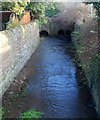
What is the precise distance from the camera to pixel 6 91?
319 inches

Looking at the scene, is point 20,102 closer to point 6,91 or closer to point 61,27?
point 6,91

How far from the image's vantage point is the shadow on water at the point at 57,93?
676 centimetres

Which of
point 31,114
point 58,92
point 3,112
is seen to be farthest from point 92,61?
point 3,112

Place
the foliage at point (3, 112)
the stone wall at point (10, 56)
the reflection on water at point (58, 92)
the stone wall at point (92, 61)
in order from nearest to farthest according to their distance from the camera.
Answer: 1. the foliage at point (3, 112)
2. the reflection on water at point (58, 92)
3. the stone wall at point (92, 61)
4. the stone wall at point (10, 56)

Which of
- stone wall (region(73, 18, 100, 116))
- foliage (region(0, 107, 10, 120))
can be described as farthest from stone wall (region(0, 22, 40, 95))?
stone wall (region(73, 18, 100, 116))

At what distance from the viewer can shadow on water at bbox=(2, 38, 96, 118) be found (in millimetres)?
6758

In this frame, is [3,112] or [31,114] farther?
[3,112]

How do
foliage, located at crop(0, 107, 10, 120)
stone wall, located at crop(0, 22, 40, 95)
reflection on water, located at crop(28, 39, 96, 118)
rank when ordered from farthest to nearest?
stone wall, located at crop(0, 22, 40, 95)
reflection on water, located at crop(28, 39, 96, 118)
foliage, located at crop(0, 107, 10, 120)

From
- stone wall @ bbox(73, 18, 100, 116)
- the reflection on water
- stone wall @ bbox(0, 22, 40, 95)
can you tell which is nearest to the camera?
the reflection on water

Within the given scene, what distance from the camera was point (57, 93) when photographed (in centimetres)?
827

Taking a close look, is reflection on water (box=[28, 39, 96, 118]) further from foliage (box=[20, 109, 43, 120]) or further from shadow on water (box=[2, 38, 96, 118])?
foliage (box=[20, 109, 43, 120])


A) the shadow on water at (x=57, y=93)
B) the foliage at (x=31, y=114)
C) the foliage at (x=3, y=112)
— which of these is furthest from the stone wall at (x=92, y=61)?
the foliage at (x=3, y=112)

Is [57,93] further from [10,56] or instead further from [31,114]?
[10,56]

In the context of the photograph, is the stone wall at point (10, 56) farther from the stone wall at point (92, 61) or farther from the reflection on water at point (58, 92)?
the stone wall at point (92, 61)
